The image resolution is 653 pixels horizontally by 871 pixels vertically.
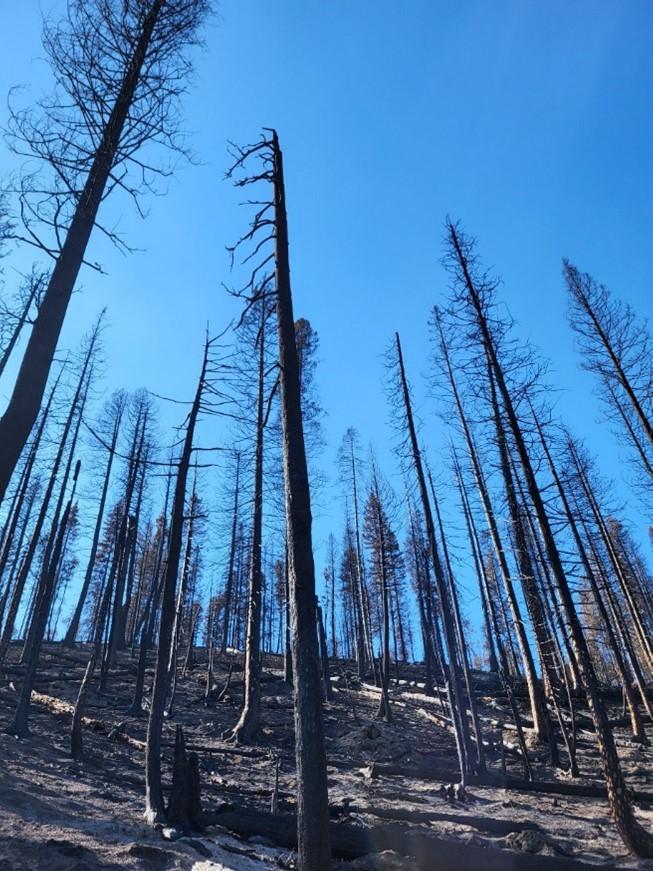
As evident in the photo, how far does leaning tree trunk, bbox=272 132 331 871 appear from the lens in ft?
15.0

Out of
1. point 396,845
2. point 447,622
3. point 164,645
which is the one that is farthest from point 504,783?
point 164,645

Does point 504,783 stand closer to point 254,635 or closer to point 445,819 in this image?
point 445,819

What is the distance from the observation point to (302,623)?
17.5 feet

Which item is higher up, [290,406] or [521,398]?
[521,398]

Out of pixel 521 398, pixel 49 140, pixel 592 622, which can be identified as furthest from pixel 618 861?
pixel 592 622

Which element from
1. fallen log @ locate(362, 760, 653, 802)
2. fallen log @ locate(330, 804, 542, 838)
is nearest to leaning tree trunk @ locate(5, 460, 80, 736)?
fallen log @ locate(362, 760, 653, 802)

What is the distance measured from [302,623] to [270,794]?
768cm

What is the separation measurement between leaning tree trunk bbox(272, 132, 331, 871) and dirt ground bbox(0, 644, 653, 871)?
255cm

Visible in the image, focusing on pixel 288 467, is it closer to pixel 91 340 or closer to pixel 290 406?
pixel 290 406

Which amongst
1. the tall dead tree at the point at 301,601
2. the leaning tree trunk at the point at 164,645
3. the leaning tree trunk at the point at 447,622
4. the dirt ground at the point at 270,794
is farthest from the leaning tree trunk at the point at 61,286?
the leaning tree trunk at the point at 447,622

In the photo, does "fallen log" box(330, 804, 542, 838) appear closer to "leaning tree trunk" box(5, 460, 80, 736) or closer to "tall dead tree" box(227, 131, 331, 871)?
"tall dead tree" box(227, 131, 331, 871)

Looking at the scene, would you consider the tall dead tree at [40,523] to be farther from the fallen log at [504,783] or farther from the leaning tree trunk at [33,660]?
the fallen log at [504,783]

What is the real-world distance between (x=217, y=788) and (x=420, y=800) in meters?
4.37

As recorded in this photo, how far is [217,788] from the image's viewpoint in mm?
10773
